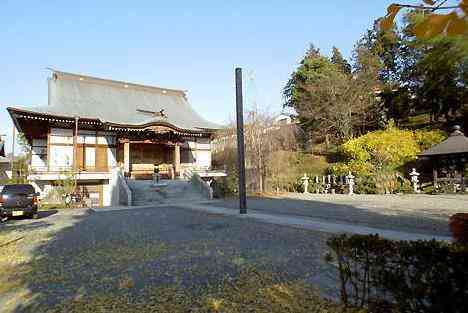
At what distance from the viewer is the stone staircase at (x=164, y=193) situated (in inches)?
658

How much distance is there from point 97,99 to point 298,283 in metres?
24.0

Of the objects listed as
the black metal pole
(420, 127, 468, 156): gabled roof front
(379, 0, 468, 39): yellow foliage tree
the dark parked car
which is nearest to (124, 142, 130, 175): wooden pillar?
the dark parked car

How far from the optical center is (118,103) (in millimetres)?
24766

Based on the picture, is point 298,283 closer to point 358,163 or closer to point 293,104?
point 358,163

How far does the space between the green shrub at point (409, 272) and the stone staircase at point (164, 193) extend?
46.8 ft

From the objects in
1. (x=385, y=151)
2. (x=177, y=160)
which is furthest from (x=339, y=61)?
(x=177, y=160)

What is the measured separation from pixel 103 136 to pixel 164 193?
7.40 metres

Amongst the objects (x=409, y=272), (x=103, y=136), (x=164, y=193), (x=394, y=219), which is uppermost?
(x=103, y=136)

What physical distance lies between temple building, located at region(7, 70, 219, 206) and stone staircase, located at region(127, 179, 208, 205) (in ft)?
4.70

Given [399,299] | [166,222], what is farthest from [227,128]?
[399,299]

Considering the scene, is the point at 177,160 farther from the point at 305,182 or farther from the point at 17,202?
the point at 17,202

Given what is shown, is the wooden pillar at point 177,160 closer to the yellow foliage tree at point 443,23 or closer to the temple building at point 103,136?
the temple building at point 103,136

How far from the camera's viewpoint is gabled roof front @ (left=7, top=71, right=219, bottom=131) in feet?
67.9

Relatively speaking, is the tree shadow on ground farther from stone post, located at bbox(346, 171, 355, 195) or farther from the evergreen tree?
the evergreen tree
